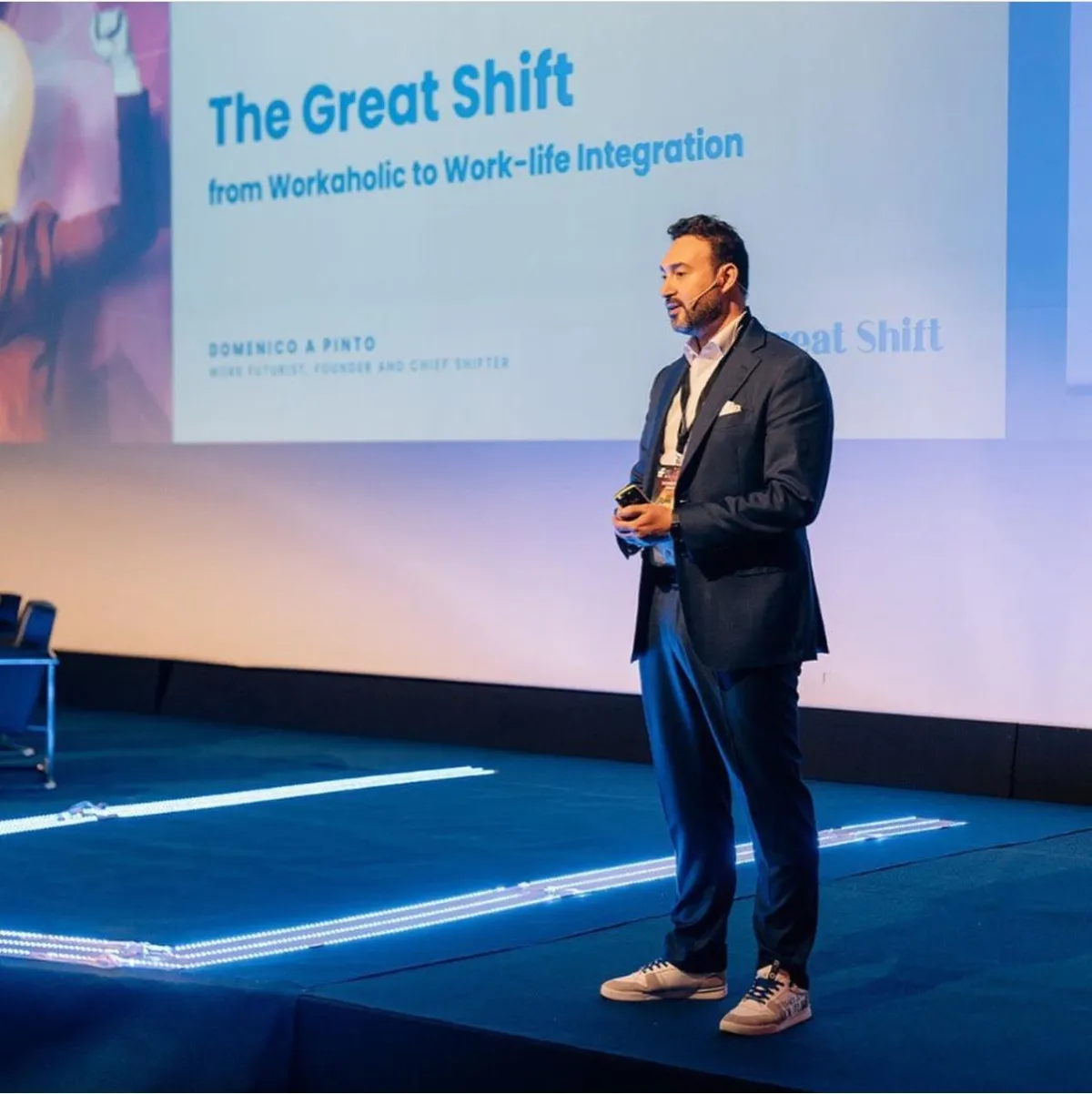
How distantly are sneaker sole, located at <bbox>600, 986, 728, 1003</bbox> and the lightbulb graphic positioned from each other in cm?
645

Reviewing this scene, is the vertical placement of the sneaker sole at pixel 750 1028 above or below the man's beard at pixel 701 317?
below

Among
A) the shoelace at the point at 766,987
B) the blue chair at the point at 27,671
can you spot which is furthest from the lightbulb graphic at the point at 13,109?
the shoelace at the point at 766,987

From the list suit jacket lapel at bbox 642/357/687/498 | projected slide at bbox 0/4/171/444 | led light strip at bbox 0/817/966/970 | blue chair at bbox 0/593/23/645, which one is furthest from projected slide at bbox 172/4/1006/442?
suit jacket lapel at bbox 642/357/687/498

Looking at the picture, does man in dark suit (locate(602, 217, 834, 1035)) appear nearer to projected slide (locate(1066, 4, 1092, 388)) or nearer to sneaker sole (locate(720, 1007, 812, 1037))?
sneaker sole (locate(720, 1007, 812, 1037))

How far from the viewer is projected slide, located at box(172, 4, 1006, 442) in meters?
6.27

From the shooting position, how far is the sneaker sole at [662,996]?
3.46 meters

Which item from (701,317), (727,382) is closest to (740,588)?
(727,382)

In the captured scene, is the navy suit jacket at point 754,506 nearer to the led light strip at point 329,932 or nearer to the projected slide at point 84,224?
the led light strip at point 329,932

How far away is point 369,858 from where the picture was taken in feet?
16.5

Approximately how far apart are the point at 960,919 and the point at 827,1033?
1152mm

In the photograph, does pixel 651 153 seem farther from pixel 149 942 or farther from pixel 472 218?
pixel 149 942

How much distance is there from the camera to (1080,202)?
235 inches

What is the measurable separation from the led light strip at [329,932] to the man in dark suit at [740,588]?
0.80 meters

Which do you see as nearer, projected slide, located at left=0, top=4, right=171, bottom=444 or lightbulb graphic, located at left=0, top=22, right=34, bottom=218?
projected slide, located at left=0, top=4, right=171, bottom=444
